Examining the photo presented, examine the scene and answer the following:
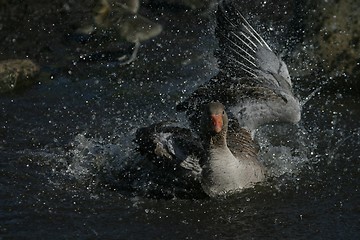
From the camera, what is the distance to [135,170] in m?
6.54

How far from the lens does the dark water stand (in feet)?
18.8

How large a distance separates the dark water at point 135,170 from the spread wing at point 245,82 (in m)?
0.36

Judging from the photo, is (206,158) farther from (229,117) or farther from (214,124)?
(229,117)

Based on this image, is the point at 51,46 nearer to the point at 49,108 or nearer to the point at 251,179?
the point at 49,108

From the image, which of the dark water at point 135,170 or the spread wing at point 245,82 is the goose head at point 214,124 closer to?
the dark water at point 135,170

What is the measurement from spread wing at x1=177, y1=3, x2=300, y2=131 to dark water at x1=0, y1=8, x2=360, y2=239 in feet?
1.19

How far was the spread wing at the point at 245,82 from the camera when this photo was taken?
7297mm

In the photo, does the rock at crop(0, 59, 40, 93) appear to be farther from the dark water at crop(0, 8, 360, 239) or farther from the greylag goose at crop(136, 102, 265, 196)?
the greylag goose at crop(136, 102, 265, 196)

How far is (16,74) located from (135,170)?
132 inches

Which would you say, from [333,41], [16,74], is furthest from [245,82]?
[16,74]

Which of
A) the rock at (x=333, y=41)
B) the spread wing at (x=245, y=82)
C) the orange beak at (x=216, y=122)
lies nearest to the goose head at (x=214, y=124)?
the orange beak at (x=216, y=122)

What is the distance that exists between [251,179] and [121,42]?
4.81 m

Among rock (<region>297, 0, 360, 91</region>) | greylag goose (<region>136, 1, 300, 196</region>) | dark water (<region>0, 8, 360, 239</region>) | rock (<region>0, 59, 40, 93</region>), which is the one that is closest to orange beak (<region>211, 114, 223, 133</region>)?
greylag goose (<region>136, 1, 300, 196</region>)

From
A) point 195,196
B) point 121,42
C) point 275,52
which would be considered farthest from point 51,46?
point 195,196
